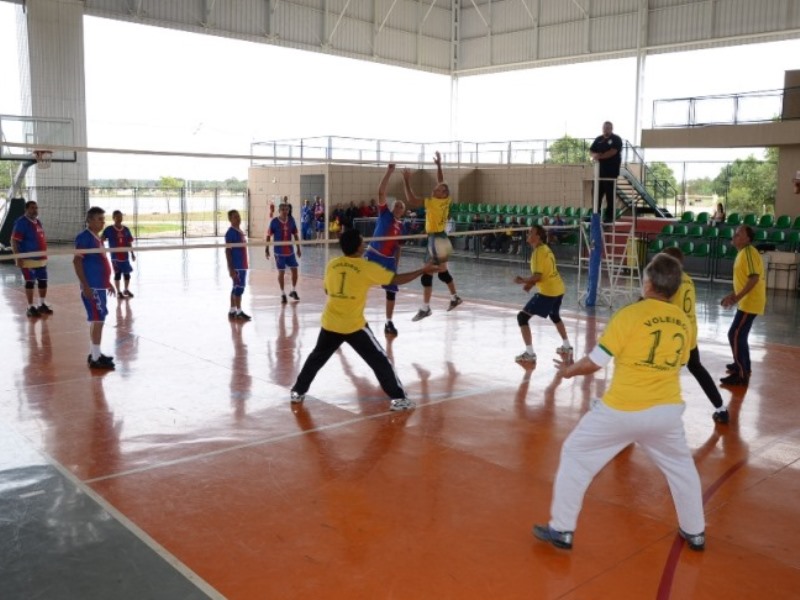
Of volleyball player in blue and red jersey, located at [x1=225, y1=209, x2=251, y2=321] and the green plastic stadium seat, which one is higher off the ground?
the green plastic stadium seat

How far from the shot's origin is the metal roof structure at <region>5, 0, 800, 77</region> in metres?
27.0

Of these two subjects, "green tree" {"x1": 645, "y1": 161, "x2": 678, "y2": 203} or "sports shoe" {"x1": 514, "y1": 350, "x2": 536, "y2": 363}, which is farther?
"green tree" {"x1": 645, "y1": 161, "x2": 678, "y2": 203}

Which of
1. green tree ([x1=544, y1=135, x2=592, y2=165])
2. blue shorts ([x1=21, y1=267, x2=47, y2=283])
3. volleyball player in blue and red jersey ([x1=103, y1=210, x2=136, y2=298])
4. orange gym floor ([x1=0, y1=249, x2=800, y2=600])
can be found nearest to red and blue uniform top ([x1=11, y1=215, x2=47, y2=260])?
blue shorts ([x1=21, y1=267, x2=47, y2=283])

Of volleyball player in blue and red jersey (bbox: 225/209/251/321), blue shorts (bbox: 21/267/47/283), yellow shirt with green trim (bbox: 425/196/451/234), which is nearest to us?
yellow shirt with green trim (bbox: 425/196/451/234)

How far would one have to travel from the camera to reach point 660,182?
92.6 ft

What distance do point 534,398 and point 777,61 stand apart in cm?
2729

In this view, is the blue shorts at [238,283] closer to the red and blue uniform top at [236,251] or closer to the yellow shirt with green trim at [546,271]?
the red and blue uniform top at [236,251]

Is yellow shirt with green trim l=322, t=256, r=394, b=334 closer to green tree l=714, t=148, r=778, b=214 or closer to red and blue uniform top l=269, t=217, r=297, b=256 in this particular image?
red and blue uniform top l=269, t=217, r=297, b=256

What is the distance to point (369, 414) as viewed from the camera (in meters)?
7.39

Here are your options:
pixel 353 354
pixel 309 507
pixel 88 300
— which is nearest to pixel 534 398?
pixel 353 354

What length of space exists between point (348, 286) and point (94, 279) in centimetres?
386

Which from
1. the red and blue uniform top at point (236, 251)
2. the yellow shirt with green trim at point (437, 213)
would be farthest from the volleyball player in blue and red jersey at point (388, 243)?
the red and blue uniform top at point (236, 251)

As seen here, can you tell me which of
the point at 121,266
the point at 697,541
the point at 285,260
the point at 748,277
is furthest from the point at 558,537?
the point at 121,266

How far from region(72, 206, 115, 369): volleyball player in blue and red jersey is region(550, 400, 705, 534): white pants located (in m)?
6.47
